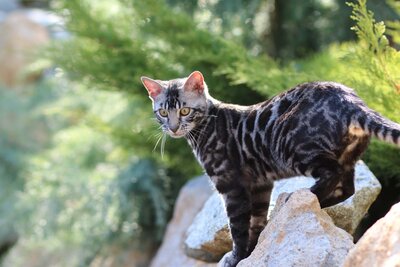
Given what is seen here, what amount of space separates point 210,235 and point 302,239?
3.40ft

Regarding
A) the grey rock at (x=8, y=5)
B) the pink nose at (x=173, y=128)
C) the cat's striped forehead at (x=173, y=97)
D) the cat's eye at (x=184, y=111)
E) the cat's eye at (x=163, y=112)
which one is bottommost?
the grey rock at (x=8, y=5)

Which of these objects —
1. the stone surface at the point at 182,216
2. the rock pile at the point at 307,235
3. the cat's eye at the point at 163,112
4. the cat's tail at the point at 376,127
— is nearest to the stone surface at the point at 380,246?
the rock pile at the point at 307,235

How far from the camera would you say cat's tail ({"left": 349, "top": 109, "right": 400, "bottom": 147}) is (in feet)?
7.49

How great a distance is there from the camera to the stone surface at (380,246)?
1.94 m

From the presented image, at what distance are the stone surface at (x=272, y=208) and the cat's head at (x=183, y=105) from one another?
0.47 metres

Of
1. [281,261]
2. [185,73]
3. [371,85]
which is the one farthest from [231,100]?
[281,261]

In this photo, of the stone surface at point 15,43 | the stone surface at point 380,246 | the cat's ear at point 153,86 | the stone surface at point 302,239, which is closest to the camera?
the stone surface at point 380,246

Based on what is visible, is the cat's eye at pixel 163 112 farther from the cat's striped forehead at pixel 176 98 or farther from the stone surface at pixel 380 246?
the stone surface at pixel 380 246

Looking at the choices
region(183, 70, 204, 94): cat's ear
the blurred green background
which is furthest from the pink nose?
the blurred green background

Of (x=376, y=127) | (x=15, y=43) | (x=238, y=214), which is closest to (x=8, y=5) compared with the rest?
(x=15, y=43)

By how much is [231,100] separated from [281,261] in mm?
2106

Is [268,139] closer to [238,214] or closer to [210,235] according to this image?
[238,214]

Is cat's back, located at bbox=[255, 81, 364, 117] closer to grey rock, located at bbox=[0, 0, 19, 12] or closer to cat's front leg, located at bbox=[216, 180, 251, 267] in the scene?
cat's front leg, located at bbox=[216, 180, 251, 267]

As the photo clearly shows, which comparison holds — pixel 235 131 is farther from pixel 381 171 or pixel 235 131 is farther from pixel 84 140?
pixel 84 140
